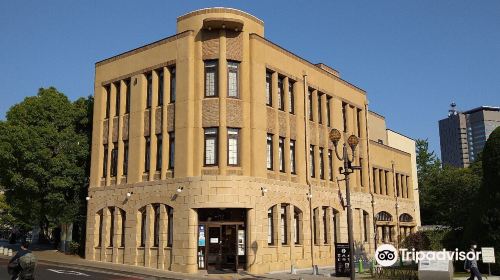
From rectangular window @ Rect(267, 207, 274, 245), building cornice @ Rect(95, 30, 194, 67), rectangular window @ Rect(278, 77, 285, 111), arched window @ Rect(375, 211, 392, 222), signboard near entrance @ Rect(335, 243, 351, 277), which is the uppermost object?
building cornice @ Rect(95, 30, 194, 67)

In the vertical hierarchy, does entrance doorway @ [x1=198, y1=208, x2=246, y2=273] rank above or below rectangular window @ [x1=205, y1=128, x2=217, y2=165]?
below

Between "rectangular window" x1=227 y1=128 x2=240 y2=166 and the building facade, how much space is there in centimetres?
6

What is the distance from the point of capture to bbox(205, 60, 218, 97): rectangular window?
2780 centimetres

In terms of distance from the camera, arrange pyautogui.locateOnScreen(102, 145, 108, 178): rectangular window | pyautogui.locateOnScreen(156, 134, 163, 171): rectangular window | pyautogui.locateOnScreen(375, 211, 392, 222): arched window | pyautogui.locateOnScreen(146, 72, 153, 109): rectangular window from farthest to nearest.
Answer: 1. pyautogui.locateOnScreen(375, 211, 392, 222): arched window
2. pyautogui.locateOnScreen(102, 145, 108, 178): rectangular window
3. pyautogui.locateOnScreen(146, 72, 153, 109): rectangular window
4. pyautogui.locateOnScreen(156, 134, 163, 171): rectangular window

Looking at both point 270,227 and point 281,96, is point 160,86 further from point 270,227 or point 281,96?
point 270,227

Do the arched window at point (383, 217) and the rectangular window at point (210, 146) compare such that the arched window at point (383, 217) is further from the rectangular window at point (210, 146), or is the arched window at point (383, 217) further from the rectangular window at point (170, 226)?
the rectangular window at point (170, 226)

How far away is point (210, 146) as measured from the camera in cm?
2714

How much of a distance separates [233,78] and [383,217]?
21.0 meters

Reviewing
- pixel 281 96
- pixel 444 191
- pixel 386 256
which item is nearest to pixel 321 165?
pixel 281 96

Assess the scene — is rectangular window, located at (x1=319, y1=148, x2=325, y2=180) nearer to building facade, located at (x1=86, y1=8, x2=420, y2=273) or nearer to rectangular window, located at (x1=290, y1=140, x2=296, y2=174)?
building facade, located at (x1=86, y1=8, x2=420, y2=273)

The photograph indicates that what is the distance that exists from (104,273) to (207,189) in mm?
6619

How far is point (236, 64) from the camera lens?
2814 centimetres

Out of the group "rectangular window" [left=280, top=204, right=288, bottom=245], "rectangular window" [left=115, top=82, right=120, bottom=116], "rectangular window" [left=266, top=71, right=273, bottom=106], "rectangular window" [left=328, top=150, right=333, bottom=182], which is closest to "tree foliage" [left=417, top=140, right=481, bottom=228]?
"rectangular window" [left=328, top=150, right=333, bottom=182]

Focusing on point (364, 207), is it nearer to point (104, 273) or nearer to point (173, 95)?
point (173, 95)
